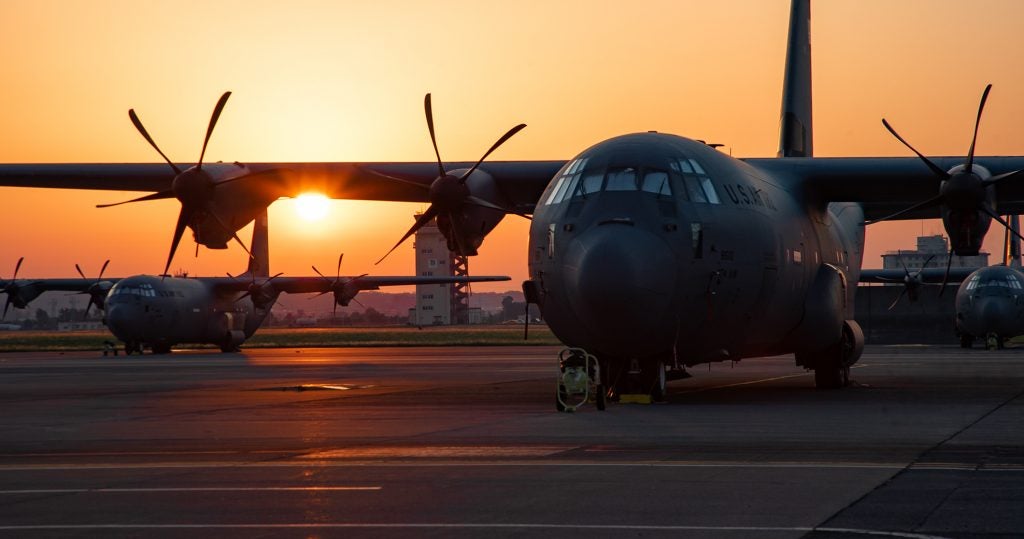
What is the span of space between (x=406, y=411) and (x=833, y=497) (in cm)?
1004

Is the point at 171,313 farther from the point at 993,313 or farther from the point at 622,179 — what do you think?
the point at 622,179

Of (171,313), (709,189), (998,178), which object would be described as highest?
(998,178)

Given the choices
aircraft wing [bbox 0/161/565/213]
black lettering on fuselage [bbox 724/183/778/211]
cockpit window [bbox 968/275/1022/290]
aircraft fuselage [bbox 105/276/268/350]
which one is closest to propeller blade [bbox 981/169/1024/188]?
black lettering on fuselage [bbox 724/183/778/211]

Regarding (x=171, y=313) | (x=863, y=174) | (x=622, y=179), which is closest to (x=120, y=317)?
(x=171, y=313)

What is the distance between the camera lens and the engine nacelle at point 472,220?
80.4 ft

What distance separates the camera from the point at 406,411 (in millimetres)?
18188

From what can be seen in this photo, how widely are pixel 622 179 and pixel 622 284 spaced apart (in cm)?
208

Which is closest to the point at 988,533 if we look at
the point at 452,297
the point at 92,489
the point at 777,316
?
the point at 92,489

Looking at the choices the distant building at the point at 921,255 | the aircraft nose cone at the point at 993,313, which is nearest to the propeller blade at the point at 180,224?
the aircraft nose cone at the point at 993,313

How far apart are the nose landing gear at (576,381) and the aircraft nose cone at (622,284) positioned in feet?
2.44

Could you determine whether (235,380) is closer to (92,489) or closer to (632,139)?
(632,139)

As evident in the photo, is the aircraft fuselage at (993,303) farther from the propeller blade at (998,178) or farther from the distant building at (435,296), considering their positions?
the distant building at (435,296)

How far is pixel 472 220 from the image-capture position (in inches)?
973

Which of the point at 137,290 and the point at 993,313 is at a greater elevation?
the point at 137,290
